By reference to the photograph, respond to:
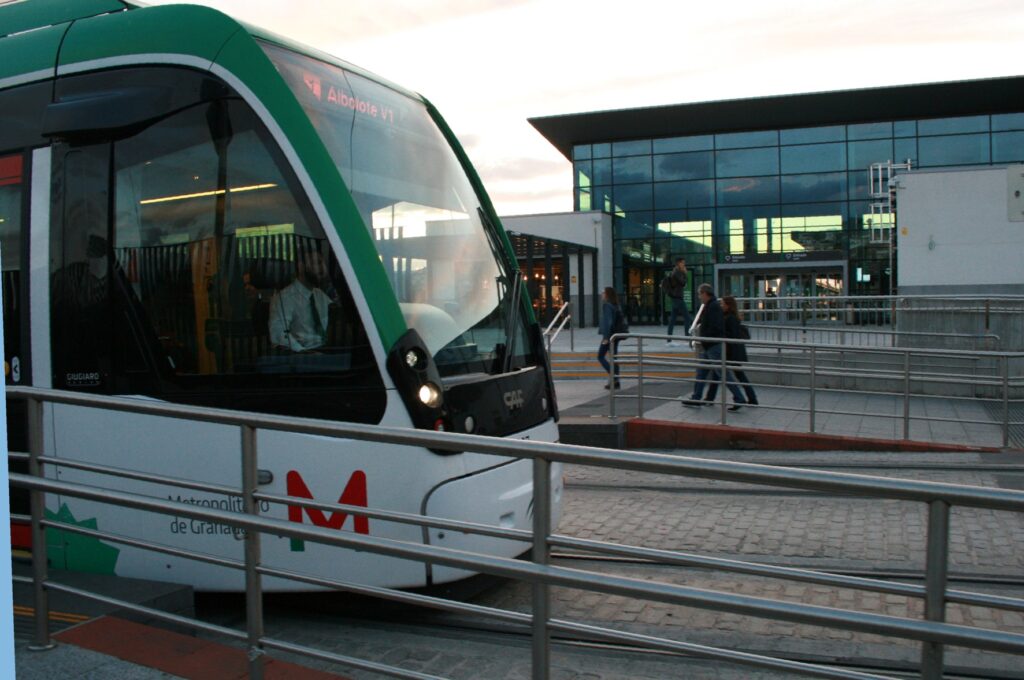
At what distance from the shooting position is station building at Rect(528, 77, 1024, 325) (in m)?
36.3

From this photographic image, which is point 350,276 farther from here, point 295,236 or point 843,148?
point 843,148

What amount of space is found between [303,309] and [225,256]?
53 cm

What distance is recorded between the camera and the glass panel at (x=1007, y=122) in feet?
120

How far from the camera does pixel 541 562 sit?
2934mm

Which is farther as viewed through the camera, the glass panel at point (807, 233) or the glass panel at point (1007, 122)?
the glass panel at point (807, 233)

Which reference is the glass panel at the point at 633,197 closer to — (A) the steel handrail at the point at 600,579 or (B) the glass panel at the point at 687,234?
(B) the glass panel at the point at 687,234

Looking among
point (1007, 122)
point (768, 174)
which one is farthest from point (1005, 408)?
point (1007, 122)

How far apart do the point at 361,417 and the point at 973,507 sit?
310 cm

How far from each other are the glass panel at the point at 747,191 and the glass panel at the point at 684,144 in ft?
5.53

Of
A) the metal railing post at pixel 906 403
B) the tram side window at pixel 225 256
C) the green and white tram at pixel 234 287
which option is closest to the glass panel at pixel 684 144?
the metal railing post at pixel 906 403

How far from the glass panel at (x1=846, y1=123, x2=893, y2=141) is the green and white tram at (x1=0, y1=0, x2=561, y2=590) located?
35.5 meters

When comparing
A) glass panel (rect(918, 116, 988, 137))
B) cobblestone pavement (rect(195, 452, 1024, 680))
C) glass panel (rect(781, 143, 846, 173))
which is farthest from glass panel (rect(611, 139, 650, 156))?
cobblestone pavement (rect(195, 452, 1024, 680))

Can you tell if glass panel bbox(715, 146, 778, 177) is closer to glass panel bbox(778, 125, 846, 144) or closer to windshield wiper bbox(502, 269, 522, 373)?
glass panel bbox(778, 125, 846, 144)

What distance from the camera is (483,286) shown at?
5.62 m
